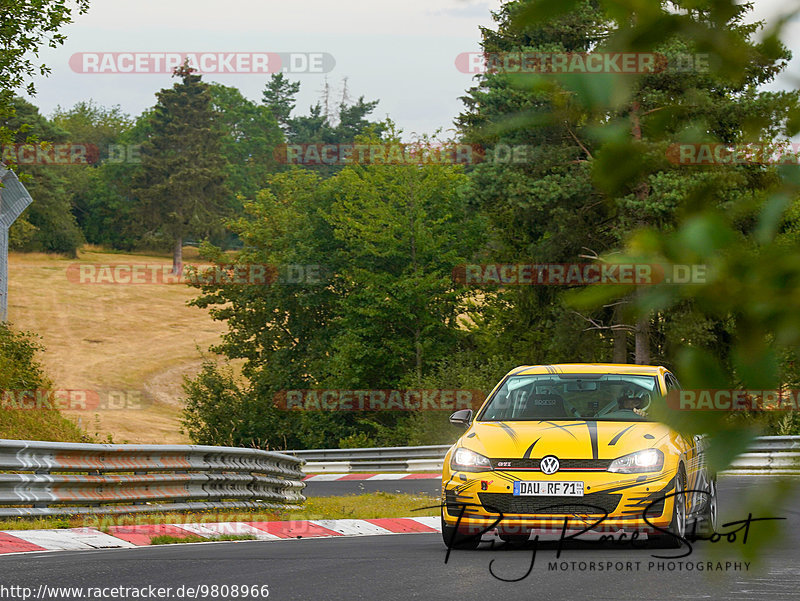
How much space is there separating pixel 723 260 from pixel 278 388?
54.6 metres

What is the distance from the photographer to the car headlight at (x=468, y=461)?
9414mm

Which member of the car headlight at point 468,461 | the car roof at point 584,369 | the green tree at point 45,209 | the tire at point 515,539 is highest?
the green tree at point 45,209

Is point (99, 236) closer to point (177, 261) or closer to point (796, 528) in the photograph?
point (177, 261)

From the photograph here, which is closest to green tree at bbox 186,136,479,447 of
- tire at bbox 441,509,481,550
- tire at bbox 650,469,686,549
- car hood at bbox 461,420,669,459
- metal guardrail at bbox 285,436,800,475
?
metal guardrail at bbox 285,436,800,475

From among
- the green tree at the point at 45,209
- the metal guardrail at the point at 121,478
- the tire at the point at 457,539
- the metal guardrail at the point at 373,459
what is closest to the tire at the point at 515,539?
the tire at the point at 457,539

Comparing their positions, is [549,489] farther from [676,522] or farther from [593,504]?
[676,522]

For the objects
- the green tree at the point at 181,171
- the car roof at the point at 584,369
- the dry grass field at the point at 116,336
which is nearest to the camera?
the car roof at the point at 584,369

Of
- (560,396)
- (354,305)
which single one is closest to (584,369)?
(560,396)

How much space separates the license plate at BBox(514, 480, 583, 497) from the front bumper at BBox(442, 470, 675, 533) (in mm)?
30

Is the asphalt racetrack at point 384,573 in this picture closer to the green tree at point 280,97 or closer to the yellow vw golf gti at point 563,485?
the yellow vw golf gti at point 563,485

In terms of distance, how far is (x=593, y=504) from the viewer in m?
9.12

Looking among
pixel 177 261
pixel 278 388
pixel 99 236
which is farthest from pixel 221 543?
pixel 99 236

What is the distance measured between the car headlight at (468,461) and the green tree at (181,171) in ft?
322

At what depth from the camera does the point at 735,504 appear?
187cm
